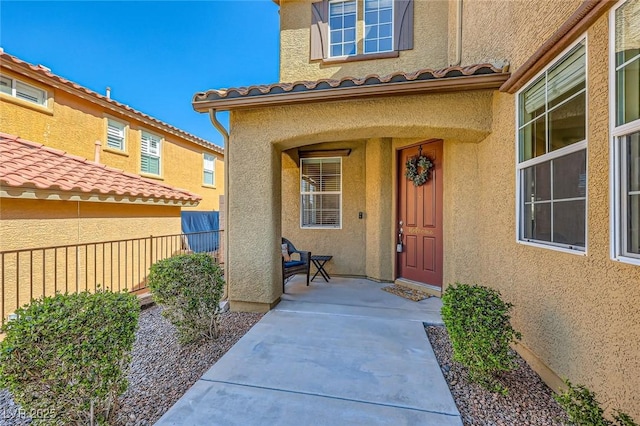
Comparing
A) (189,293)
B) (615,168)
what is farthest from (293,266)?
(615,168)

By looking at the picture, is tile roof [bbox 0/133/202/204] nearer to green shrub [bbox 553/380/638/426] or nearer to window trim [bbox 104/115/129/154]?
window trim [bbox 104/115/129/154]

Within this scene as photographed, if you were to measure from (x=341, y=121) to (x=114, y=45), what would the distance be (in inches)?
465

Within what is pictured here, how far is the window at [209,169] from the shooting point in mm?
15645

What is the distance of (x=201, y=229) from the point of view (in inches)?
532

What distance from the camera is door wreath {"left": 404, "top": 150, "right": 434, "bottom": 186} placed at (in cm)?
584

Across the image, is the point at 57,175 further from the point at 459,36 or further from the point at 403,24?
the point at 459,36

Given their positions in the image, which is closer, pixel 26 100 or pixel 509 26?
pixel 509 26

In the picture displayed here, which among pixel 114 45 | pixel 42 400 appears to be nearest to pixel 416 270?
pixel 42 400

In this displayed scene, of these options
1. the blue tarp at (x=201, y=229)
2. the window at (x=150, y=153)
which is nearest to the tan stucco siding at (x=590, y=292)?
the blue tarp at (x=201, y=229)

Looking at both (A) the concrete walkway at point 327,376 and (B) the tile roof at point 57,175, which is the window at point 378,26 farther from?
(B) the tile roof at point 57,175

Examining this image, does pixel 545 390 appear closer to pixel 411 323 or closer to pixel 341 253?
pixel 411 323

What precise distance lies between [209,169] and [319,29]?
11397mm

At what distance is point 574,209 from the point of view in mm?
2576

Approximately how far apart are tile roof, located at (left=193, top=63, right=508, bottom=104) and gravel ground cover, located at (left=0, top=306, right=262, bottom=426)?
3.73 m
